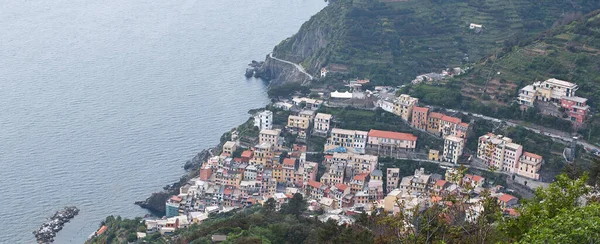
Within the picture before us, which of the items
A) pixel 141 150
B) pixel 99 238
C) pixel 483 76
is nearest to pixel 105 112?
pixel 141 150

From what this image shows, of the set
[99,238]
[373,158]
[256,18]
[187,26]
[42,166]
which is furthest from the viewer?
[256,18]

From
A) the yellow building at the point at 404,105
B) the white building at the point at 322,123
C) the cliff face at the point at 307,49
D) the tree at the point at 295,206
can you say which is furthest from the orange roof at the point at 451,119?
the cliff face at the point at 307,49

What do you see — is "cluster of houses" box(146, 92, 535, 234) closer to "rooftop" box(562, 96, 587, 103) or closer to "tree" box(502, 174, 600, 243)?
"rooftop" box(562, 96, 587, 103)

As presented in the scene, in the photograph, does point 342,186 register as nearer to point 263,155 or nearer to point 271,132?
point 263,155

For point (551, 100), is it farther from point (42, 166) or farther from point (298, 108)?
point (42, 166)

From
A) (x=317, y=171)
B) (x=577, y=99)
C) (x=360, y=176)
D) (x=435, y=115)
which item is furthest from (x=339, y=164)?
(x=577, y=99)

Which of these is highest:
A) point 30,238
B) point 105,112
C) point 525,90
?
point 525,90

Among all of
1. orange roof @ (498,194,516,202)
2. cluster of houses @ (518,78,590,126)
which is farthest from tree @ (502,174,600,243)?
cluster of houses @ (518,78,590,126)
